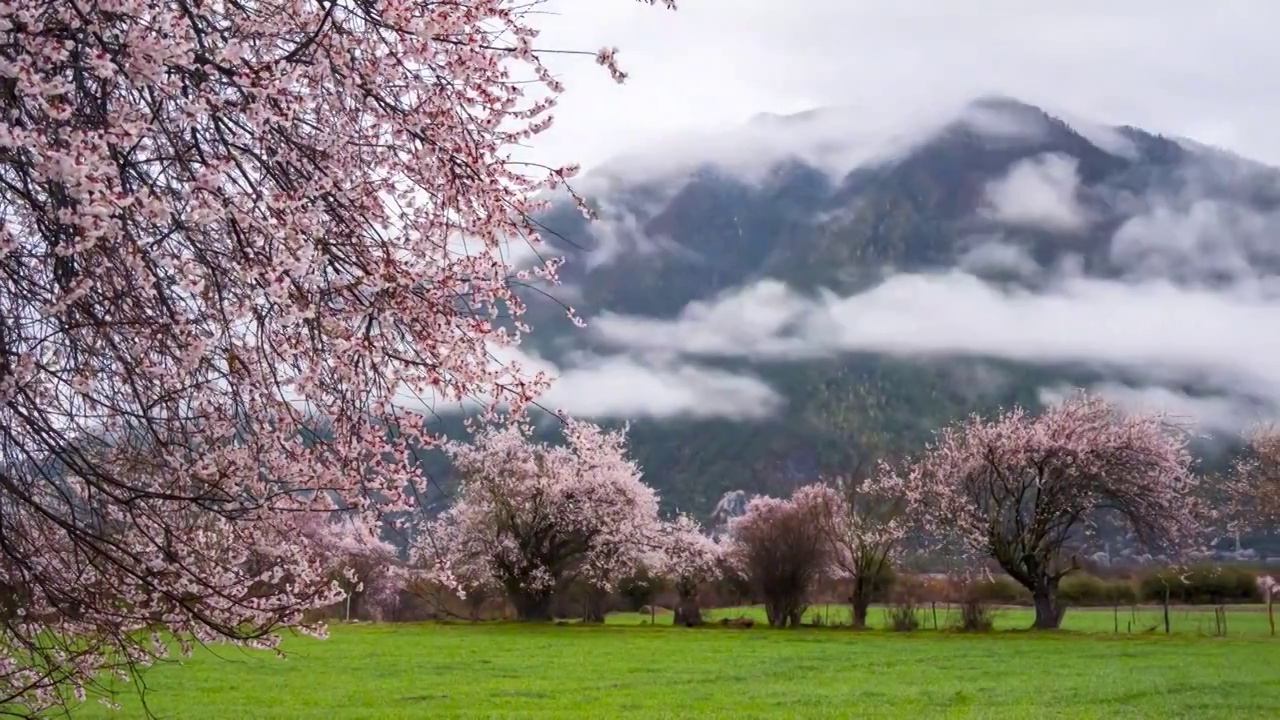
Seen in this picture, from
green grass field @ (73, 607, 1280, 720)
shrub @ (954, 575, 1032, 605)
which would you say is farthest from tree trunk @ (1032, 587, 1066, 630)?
green grass field @ (73, 607, 1280, 720)

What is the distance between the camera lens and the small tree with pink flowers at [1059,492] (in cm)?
3822

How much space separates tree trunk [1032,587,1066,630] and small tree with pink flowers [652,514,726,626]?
41.2 ft

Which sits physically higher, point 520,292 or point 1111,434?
point 1111,434

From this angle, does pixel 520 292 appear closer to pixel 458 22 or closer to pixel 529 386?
pixel 529 386

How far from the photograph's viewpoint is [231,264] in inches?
204

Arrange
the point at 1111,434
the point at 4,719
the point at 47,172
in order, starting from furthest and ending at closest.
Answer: the point at 1111,434
the point at 4,719
the point at 47,172

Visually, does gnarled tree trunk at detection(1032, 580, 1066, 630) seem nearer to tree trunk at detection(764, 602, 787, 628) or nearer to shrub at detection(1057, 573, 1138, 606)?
shrub at detection(1057, 573, 1138, 606)

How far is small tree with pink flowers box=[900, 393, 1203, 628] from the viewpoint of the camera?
38219 mm

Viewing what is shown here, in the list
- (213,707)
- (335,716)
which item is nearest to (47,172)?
(335,716)

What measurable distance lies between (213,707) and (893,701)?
985 cm

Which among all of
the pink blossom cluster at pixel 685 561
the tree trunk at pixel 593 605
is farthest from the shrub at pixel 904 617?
the tree trunk at pixel 593 605

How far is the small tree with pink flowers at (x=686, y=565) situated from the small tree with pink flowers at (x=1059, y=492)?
9160 mm

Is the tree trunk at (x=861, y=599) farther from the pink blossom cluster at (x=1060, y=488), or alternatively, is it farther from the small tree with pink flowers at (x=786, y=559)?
the pink blossom cluster at (x=1060, y=488)

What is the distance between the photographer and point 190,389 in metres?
5.24
